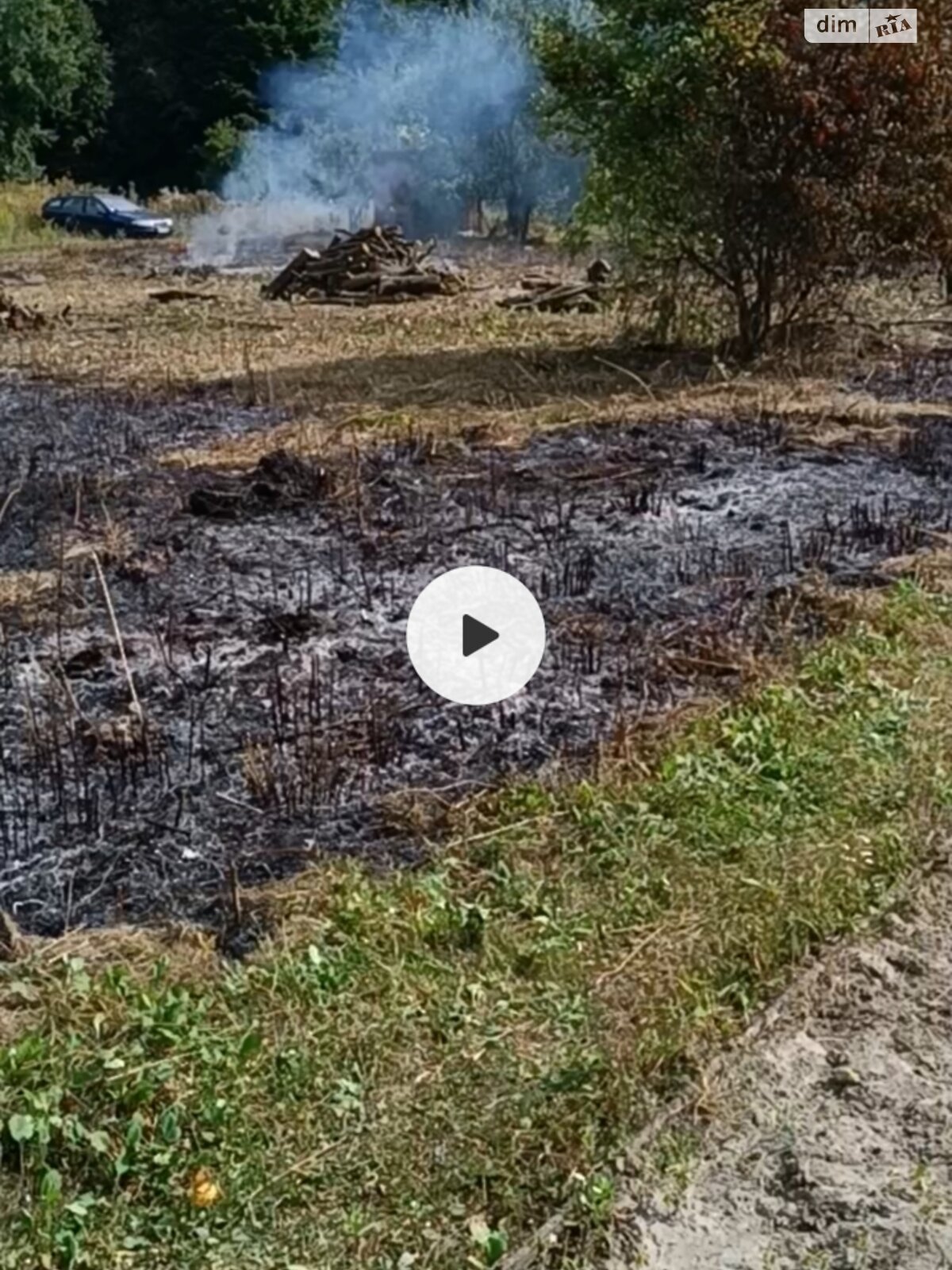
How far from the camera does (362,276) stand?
15.6m

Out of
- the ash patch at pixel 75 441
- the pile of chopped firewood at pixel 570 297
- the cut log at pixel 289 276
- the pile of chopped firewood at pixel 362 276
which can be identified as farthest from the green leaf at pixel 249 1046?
the cut log at pixel 289 276

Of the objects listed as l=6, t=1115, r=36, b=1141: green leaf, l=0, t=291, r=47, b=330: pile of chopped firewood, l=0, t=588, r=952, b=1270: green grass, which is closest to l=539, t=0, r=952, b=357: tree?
l=0, t=291, r=47, b=330: pile of chopped firewood

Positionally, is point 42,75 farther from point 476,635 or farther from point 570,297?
point 476,635

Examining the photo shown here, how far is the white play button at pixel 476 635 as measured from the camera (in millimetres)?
4215

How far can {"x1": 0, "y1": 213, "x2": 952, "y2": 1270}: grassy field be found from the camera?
221 cm

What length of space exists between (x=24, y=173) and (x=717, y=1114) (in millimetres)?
32554

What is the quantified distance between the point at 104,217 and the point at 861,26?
18208 mm

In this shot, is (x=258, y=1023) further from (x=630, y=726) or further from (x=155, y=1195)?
(x=630, y=726)

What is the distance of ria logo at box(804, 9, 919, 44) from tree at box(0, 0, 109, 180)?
25.4m

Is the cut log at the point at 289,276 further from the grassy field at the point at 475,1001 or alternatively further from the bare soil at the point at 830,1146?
the bare soil at the point at 830,1146

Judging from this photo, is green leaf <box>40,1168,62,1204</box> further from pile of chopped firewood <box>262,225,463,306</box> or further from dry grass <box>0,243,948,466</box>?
pile of chopped firewood <box>262,225,463,306</box>

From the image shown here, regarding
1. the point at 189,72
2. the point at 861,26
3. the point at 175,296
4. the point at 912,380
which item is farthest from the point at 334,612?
the point at 189,72

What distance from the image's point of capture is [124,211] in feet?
82.4

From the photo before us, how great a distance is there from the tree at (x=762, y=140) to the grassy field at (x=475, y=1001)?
5.67 m
